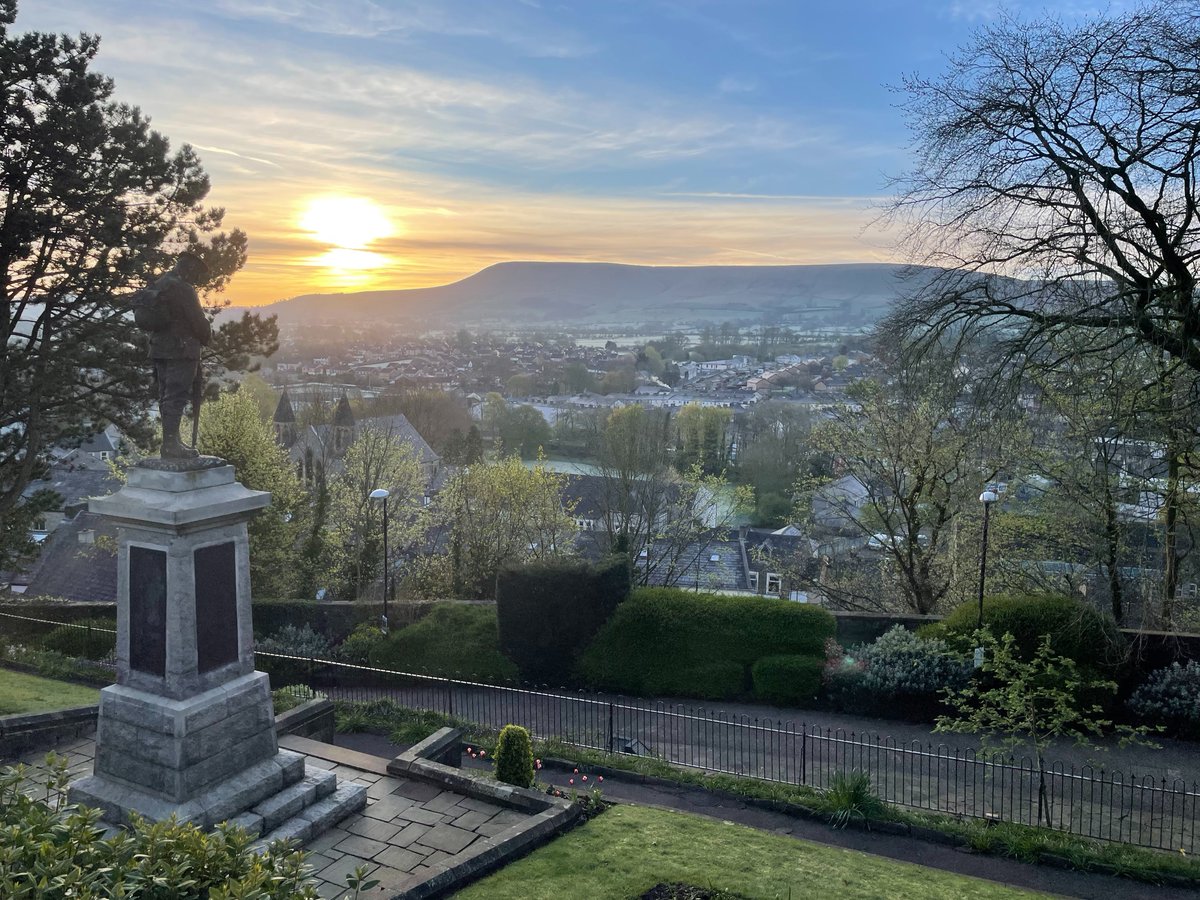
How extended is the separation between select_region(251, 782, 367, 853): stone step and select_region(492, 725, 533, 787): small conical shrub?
1629mm

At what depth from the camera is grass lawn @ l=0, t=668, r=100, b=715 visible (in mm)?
12405

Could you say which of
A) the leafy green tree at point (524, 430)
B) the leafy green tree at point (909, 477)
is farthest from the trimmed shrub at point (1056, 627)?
the leafy green tree at point (524, 430)

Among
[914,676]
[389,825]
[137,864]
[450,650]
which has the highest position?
[137,864]

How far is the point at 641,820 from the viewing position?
9.55 meters

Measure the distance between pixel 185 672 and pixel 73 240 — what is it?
11.0 metres

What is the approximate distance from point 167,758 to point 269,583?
677 inches

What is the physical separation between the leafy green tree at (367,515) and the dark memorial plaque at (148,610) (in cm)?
1849

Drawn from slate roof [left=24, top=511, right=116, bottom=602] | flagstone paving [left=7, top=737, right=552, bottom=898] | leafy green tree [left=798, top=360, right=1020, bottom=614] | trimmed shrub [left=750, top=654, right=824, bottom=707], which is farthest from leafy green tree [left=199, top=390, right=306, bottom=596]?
leafy green tree [left=798, top=360, right=1020, bottom=614]

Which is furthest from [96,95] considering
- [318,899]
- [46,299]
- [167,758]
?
[318,899]

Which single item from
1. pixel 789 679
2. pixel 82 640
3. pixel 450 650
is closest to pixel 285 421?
pixel 82 640

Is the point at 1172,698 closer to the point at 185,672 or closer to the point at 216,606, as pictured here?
the point at 216,606

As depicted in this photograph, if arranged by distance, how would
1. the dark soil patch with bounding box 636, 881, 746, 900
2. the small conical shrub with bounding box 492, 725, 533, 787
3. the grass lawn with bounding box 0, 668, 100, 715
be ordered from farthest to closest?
the grass lawn with bounding box 0, 668, 100, 715
the small conical shrub with bounding box 492, 725, 533, 787
the dark soil patch with bounding box 636, 881, 746, 900

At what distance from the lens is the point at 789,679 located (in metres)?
17.2

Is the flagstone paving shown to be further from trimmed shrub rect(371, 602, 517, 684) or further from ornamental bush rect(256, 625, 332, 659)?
ornamental bush rect(256, 625, 332, 659)
